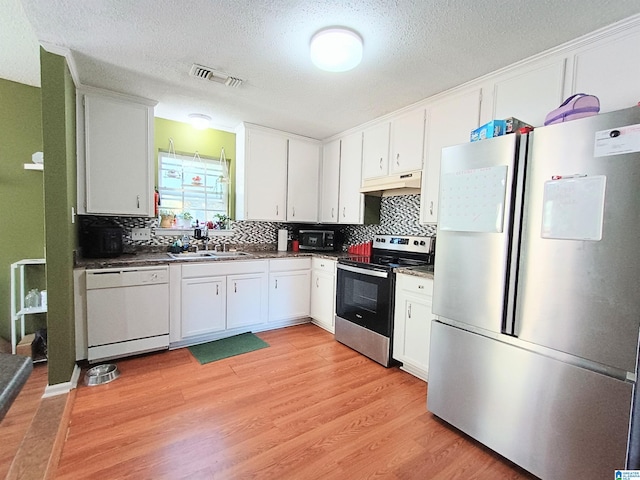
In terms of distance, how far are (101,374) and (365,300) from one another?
2231 mm

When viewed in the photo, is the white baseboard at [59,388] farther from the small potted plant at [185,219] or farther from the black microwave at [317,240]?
the black microwave at [317,240]

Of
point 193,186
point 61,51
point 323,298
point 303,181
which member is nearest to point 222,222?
point 193,186

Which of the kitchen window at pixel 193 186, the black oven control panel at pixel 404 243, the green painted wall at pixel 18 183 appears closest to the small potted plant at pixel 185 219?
the kitchen window at pixel 193 186

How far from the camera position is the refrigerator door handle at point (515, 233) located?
4.91 ft

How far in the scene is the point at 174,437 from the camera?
5.59ft

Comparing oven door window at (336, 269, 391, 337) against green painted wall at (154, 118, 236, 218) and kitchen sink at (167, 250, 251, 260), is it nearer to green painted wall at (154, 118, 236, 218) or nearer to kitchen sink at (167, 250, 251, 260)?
kitchen sink at (167, 250, 251, 260)

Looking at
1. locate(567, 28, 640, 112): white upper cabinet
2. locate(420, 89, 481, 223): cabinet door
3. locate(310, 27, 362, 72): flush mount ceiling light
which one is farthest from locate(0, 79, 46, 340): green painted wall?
locate(567, 28, 640, 112): white upper cabinet

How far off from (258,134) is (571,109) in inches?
114

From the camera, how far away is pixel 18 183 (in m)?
2.68

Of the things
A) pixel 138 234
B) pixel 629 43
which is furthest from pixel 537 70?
pixel 138 234

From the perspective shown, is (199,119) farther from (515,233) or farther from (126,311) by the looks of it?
(515,233)

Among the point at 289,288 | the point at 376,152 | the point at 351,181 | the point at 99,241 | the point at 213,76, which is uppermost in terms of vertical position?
the point at 213,76

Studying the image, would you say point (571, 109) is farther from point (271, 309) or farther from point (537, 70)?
point (271, 309)

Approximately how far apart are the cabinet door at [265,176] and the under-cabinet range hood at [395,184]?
1.06 meters
